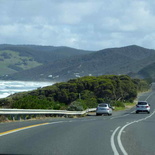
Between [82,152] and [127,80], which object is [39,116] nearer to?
[82,152]

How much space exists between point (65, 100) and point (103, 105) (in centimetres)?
2838

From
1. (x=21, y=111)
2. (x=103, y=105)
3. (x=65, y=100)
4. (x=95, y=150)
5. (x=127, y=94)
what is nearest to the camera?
(x=95, y=150)

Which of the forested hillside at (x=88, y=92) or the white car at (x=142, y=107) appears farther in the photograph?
the forested hillside at (x=88, y=92)

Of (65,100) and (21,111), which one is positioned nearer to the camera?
(21,111)

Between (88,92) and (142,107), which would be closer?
(142,107)

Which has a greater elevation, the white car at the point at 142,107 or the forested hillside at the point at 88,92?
the forested hillside at the point at 88,92

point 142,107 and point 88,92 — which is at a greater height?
point 88,92

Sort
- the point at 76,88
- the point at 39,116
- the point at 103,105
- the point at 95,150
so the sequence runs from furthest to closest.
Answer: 1. the point at 76,88
2. the point at 103,105
3. the point at 39,116
4. the point at 95,150

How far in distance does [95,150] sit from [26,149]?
79.1 inches

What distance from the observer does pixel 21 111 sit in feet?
81.5

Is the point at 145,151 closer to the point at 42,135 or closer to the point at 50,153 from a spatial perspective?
the point at 50,153

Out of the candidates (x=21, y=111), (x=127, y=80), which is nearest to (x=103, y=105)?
(x=21, y=111)

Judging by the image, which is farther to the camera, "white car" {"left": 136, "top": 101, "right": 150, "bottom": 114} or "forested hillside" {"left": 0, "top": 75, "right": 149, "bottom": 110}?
"forested hillside" {"left": 0, "top": 75, "right": 149, "bottom": 110}

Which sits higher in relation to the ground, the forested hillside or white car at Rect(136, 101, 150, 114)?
the forested hillside
